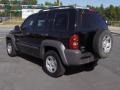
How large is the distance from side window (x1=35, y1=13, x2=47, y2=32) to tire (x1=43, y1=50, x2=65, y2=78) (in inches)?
34.8

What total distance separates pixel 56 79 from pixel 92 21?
76.2 inches

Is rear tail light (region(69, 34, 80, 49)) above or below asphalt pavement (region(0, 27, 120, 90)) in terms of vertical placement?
above

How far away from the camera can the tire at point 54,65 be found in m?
8.34

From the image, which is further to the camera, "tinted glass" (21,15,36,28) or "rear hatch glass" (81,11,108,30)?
"tinted glass" (21,15,36,28)

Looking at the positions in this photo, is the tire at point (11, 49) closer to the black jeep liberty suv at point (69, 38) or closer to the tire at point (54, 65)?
the black jeep liberty suv at point (69, 38)

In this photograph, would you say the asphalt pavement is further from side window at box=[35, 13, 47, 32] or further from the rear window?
the rear window

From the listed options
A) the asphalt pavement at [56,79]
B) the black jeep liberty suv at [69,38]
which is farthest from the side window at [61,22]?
the asphalt pavement at [56,79]

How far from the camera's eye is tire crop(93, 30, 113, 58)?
803 cm

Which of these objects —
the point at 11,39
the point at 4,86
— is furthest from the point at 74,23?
the point at 11,39

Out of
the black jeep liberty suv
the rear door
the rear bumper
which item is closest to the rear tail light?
the black jeep liberty suv

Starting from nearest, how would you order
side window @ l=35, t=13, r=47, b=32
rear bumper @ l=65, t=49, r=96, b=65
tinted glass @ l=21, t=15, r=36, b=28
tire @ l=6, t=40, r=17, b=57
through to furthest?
1. rear bumper @ l=65, t=49, r=96, b=65
2. side window @ l=35, t=13, r=47, b=32
3. tinted glass @ l=21, t=15, r=36, b=28
4. tire @ l=6, t=40, r=17, b=57

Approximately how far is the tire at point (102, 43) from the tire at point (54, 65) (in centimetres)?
105

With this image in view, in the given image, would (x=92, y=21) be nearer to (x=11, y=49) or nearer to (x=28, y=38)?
(x=28, y=38)

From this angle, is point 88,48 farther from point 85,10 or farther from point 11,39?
point 11,39
